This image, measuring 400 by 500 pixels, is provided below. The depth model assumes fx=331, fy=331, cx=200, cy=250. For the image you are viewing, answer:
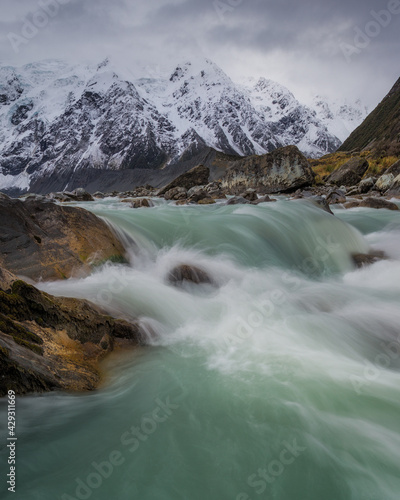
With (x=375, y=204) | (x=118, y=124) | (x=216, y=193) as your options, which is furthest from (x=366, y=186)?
(x=118, y=124)

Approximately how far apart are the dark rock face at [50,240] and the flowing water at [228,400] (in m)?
0.28

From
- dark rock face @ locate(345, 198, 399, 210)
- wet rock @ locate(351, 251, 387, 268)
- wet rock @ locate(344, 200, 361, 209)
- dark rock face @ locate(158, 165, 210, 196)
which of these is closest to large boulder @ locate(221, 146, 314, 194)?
dark rock face @ locate(158, 165, 210, 196)

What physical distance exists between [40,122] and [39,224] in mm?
188512

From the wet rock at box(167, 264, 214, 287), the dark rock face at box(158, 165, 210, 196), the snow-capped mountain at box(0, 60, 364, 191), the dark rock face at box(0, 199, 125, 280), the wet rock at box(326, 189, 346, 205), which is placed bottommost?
the wet rock at box(167, 264, 214, 287)

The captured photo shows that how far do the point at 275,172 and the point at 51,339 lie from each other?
23.4 m

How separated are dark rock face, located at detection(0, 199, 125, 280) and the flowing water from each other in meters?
0.28

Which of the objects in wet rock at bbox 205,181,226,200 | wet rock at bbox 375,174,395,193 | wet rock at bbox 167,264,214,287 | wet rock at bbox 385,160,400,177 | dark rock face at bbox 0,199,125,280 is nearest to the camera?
dark rock face at bbox 0,199,125,280

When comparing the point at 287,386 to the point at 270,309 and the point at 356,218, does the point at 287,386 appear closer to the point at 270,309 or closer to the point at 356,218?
the point at 270,309

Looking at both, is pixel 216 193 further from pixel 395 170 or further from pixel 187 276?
pixel 187 276

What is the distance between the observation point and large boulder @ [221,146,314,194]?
75.6ft

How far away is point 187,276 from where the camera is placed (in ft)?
17.0

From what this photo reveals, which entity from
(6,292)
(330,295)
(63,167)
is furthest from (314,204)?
(63,167)

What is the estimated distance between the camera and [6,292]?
9.29ft

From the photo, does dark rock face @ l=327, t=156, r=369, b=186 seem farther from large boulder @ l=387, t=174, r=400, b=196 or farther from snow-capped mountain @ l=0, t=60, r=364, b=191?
snow-capped mountain @ l=0, t=60, r=364, b=191
